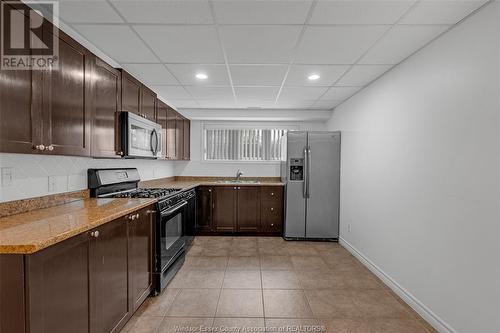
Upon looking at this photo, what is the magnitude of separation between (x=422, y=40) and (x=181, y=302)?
3158mm

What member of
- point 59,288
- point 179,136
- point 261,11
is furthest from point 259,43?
point 179,136

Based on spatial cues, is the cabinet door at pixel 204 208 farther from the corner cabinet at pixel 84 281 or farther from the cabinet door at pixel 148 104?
the corner cabinet at pixel 84 281

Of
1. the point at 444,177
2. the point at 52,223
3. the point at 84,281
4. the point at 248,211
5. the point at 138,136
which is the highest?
the point at 138,136

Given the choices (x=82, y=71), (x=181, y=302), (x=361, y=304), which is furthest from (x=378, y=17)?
(x=181, y=302)

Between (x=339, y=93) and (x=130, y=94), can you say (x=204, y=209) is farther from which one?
Answer: (x=339, y=93)

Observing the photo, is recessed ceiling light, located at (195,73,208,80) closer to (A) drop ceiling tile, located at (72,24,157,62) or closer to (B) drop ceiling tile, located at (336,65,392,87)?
(A) drop ceiling tile, located at (72,24,157,62)

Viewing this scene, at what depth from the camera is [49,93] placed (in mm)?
1626

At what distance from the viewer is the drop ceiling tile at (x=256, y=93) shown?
11.7ft

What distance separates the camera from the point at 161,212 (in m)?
2.55

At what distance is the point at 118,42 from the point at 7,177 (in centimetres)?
136

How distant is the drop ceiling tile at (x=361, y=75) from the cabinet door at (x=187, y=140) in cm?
293

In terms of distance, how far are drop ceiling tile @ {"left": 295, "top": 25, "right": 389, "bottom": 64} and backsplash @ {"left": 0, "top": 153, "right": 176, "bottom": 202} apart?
2348 mm

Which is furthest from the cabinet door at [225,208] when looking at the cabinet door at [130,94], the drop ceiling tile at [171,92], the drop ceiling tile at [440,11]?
the drop ceiling tile at [440,11]

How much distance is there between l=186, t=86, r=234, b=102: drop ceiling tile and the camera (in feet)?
11.7
